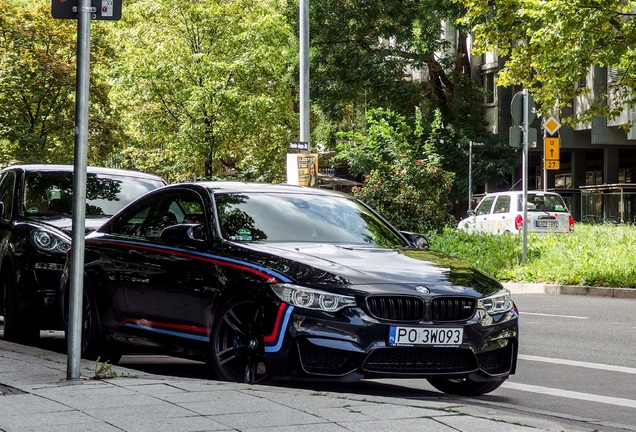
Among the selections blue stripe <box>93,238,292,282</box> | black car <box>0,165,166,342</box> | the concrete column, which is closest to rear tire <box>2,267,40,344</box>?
black car <box>0,165,166,342</box>

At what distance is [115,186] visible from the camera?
519 inches

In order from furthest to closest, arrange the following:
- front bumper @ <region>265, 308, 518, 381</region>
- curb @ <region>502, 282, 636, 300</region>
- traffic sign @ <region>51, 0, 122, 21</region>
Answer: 1. curb @ <region>502, 282, 636, 300</region>
2. traffic sign @ <region>51, 0, 122, 21</region>
3. front bumper @ <region>265, 308, 518, 381</region>

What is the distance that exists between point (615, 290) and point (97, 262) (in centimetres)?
1196

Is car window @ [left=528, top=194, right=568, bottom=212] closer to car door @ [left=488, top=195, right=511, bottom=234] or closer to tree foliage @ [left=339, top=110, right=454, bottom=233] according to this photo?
car door @ [left=488, top=195, right=511, bottom=234]

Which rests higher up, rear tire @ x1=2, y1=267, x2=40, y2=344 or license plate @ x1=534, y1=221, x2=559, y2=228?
license plate @ x1=534, y1=221, x2=559, y2=228

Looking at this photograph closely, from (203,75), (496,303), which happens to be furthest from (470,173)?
(496,303)

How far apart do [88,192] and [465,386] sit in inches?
223

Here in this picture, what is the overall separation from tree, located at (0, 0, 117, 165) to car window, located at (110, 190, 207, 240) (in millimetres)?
32519

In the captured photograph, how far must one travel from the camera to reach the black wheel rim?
7.92 m

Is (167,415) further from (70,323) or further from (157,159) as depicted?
(157,159)

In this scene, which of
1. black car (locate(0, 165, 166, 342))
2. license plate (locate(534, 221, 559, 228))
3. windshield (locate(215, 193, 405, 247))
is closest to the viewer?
windshield (locate(215, 193, 405, 247))

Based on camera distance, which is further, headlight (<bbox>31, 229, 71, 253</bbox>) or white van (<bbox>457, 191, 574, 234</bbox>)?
white van (<bbox>457, 191, 574, 234</bbox>)

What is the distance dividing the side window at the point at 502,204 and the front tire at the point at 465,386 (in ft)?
84.0

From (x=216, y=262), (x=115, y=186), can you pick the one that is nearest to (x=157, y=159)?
(x=115, y=186)
